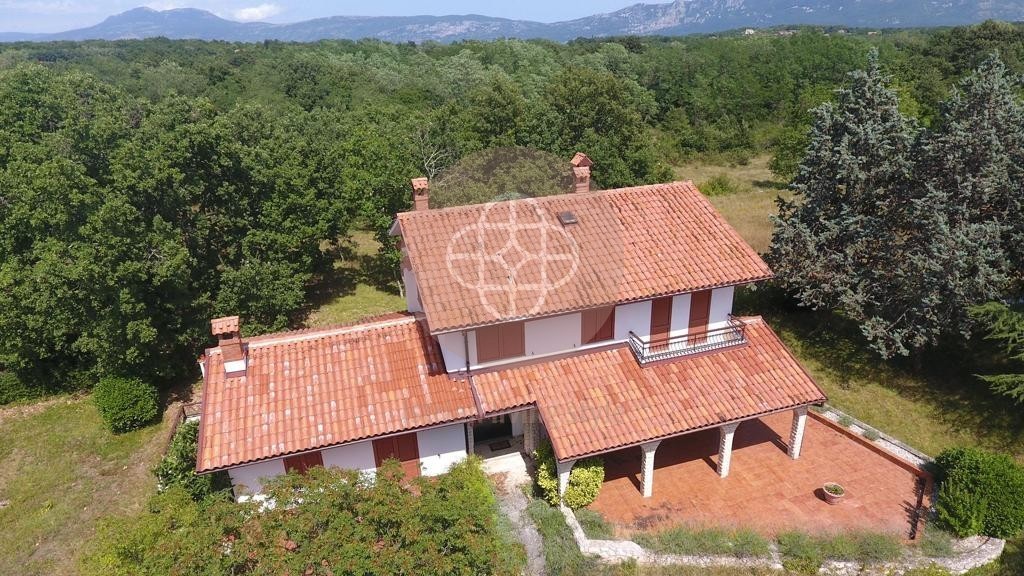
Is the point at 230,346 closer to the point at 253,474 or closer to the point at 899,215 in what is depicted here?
the point at 253,474

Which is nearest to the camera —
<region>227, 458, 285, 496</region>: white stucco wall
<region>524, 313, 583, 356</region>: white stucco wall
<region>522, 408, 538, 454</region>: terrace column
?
<region>227, 458, 285, 496</region>: white stucco wall

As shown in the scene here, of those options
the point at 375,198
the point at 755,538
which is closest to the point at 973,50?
the point at 375,198

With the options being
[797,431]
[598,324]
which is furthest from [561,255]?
[797,431]

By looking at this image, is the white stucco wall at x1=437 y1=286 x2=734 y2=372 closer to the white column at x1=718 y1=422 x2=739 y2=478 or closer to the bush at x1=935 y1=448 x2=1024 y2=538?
the white column at x1=718 y1=422 x2=739 y2=478

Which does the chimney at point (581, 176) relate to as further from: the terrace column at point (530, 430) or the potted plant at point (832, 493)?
the potted plant at point (832, 493)

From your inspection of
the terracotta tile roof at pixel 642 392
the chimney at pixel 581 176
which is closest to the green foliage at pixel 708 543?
the terracotta tile roof at pixel 642 392

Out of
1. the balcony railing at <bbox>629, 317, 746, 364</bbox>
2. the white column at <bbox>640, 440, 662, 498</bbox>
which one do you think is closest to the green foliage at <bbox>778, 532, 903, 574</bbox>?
the white column at <bbox>640, 440, 662, 498</bbox>
